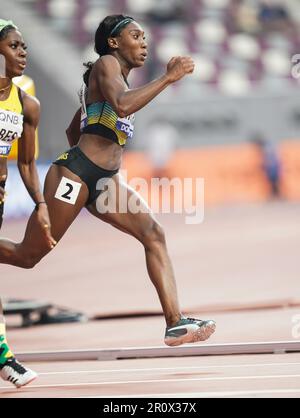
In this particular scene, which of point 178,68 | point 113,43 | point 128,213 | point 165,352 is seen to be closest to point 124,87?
point 178,68

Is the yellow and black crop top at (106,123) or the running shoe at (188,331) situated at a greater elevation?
the yellow and black crop top at (106,123)

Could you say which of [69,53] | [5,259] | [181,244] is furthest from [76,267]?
[69,53]

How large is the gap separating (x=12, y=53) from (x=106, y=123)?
71 centimetres

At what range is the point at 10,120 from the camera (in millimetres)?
5551

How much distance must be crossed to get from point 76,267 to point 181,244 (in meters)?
2.34

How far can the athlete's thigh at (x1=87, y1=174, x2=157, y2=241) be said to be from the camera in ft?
19.4

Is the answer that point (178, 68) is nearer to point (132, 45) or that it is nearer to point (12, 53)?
point (132, 45)

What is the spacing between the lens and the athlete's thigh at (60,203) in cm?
584

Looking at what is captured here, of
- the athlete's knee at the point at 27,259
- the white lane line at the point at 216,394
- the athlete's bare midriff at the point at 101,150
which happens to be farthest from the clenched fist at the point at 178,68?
the white lane line at the point at 216,394

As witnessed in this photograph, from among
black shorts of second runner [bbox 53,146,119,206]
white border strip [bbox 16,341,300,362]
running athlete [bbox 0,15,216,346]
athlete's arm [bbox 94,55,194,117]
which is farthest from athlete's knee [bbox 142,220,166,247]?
white border strip [bbox 16,341,300,362]

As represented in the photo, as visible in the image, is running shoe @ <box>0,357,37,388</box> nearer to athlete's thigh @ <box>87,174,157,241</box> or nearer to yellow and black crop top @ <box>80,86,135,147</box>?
athlete's thigh @ <box>87,174,157,241</box>

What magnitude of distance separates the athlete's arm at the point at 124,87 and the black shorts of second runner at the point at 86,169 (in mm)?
472

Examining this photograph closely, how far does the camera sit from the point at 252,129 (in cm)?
2195

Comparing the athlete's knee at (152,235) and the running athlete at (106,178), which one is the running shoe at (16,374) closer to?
the running athlete at (106,178)
